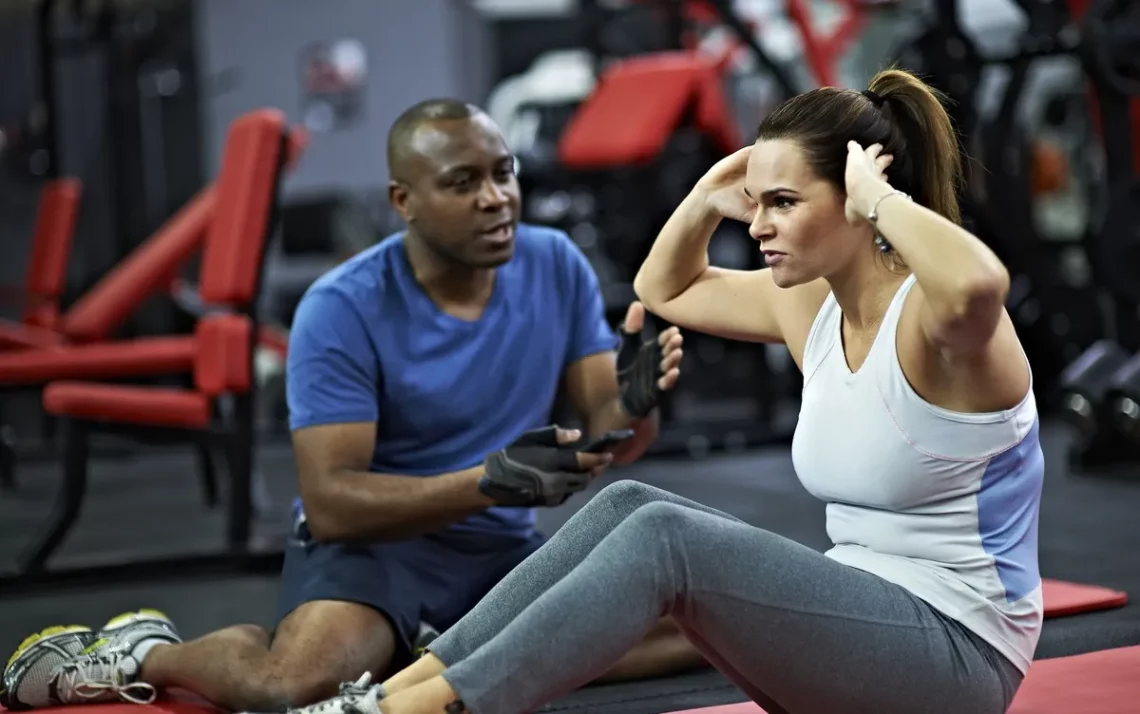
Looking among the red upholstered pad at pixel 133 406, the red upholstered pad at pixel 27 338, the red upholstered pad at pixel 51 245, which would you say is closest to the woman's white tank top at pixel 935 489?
the red upholstered pad at pixel 133 406

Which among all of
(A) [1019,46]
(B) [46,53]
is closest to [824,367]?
(A) [1019,46]

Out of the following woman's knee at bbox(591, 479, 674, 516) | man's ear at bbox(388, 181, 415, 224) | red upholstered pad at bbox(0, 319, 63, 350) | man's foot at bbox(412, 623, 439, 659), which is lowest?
red upholstered pad at bbox(0, 319, 63, 350)

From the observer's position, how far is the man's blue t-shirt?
2537mm

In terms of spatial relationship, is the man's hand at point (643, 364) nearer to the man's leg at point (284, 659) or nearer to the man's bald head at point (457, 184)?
the man's bald head at point (457, 184)

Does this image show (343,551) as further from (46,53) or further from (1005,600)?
(46,53)

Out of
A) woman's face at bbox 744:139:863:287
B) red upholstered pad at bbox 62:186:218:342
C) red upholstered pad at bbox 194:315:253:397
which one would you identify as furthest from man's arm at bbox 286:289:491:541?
red upholstered pad at bbox 62:186:218:342

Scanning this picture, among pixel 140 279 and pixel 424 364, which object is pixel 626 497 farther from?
pixel 140 279

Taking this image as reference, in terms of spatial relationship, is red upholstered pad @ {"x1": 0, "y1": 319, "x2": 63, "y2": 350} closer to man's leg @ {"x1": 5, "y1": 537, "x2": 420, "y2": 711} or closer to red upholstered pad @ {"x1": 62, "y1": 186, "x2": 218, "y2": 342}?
red upholstered pad @ {"x1": 62, "y1": 186, "x2": 218, "y2": 342}

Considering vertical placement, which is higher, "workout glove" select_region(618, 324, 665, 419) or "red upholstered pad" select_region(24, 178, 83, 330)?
"workout glove" select_region(618, 324, 665, 419)

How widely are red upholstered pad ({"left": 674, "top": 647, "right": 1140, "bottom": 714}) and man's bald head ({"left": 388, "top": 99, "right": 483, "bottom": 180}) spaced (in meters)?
1.15

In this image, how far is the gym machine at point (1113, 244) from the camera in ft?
15.7

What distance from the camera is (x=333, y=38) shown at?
421 inches

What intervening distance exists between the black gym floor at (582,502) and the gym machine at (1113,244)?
6.1 inches

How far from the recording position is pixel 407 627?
2514 millimetres
